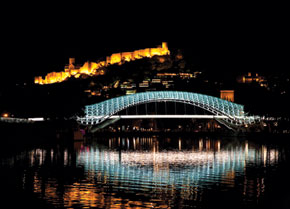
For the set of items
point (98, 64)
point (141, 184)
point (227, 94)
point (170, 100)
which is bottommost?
point (141, 184)

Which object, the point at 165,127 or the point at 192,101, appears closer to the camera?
the point at 192,101

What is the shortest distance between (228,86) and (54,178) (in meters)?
94.8

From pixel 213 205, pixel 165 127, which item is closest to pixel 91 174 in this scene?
pixel 213 205

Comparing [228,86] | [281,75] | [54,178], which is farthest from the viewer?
[228,86]

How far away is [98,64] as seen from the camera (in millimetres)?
130250

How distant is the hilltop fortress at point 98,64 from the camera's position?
126188 mm

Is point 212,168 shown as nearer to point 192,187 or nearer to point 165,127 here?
point 192,187

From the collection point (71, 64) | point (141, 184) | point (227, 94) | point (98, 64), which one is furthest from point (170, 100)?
point (141, 184)

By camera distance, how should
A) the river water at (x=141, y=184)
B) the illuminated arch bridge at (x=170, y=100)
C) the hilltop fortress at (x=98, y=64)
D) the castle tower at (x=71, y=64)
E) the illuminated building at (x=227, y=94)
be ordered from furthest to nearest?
the castle tower at (x=71, y=64) < the hilltop fortress at (x=98, y=64) < the illuminated building at (x=227, y=94) < the illuminated arch bridge at (x=170, y=100) < the river water at (x=141, y=184)

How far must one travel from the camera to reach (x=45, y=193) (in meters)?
17.8

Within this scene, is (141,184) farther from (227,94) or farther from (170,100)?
(227,94)

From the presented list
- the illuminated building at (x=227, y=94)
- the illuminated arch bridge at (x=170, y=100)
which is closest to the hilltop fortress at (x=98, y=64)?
the illuminated building at (x=227, y=94)

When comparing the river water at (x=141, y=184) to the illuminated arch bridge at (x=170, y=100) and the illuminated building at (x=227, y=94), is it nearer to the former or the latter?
the illuminated arch bridge at (x=170, y=100)

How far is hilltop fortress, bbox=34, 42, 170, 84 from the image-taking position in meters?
126
